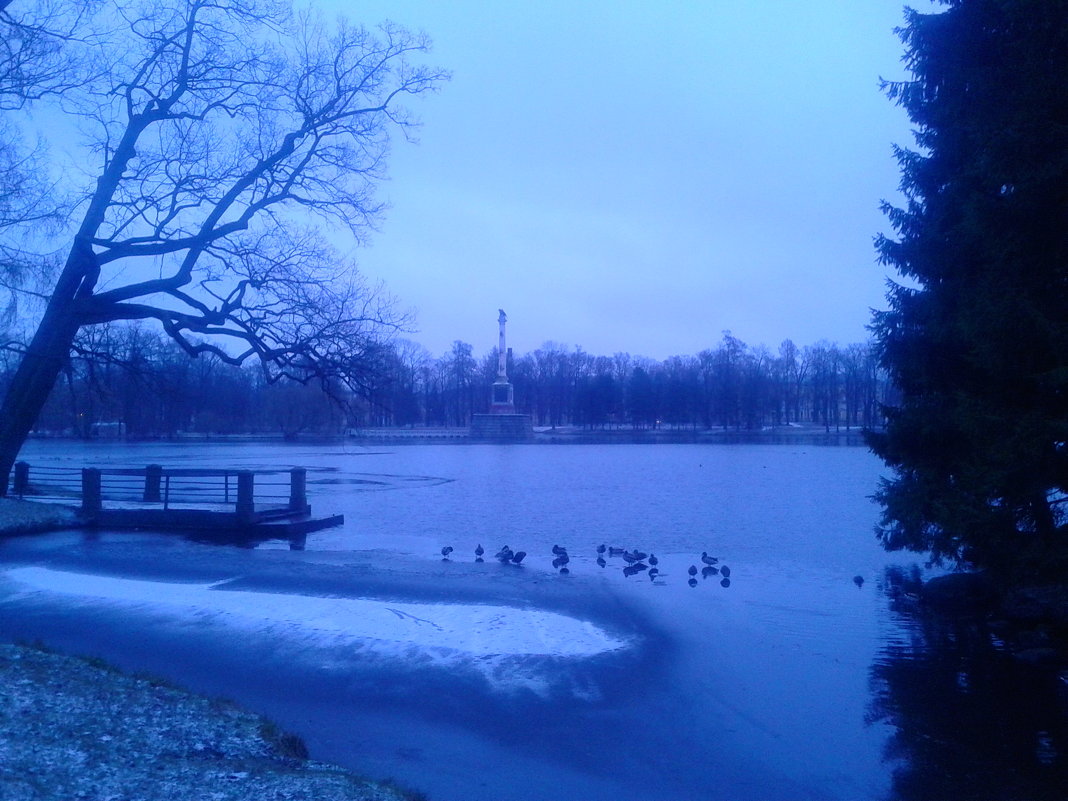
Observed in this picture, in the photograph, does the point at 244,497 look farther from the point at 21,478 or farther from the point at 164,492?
the point at 21,478

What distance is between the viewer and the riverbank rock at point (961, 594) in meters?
14.1

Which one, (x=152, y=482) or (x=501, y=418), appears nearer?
(x=152, y=482)

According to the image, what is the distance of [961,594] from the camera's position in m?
15.0

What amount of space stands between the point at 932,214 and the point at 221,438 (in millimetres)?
75123


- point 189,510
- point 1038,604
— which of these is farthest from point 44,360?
point 1038,604

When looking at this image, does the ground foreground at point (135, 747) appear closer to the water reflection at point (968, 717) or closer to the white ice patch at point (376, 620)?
the white ice patch at point (376, 620)

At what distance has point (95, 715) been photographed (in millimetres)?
6250

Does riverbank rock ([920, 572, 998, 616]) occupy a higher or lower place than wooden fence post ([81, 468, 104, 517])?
lower

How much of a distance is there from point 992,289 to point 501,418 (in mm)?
83257

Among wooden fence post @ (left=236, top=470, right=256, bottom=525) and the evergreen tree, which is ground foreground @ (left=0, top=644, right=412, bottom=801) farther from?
wooden fence post @ (left=236, top=470, right=256, bottom=525)

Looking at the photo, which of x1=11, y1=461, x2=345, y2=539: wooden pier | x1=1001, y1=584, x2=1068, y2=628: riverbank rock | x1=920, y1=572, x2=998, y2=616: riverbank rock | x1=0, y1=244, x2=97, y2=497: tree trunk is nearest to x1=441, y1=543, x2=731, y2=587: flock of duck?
x1=920, y1=572, x2=998, y2=616: riverbank rock

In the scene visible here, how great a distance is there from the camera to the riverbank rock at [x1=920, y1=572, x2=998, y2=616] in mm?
14148

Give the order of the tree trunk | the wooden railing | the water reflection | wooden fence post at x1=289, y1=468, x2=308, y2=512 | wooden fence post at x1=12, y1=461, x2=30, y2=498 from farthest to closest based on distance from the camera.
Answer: wooden fence post at x1=12, y1=461, x2=30, y2=498
wooden fence post at x1=289, y1=468, x2=308, y2=512
the tree trunk
the wooden railing
the water reflection

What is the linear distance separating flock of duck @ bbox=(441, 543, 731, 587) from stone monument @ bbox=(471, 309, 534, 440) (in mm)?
71914
